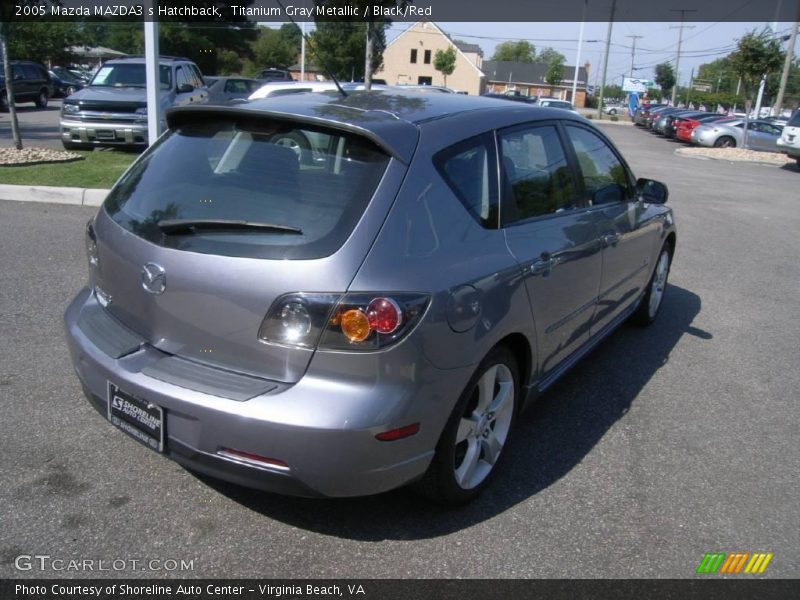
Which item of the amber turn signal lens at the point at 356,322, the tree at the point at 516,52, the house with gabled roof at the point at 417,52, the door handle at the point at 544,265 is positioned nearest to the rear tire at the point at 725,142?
the door handle at the point at 544,265

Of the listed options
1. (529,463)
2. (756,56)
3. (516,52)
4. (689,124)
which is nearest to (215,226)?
(529,463)

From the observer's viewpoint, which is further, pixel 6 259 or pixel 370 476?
pixel 6 259

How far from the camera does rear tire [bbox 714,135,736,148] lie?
1097 inches

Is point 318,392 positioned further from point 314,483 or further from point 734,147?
point 734,147

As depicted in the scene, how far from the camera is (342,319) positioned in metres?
2.43

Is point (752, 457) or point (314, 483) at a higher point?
point (314, 483)

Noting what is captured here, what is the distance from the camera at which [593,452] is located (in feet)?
12.0

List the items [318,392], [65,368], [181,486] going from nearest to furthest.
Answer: [318,392] → [181,486] → [65,368]

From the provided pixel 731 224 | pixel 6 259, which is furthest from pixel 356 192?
pixel 731 224

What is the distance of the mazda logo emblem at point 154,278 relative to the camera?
2688 millimetres

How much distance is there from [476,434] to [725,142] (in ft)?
94.3

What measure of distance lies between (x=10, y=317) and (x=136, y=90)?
1018 cm

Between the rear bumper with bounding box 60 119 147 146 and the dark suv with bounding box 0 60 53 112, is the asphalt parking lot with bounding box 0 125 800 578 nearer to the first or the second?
the rear bumper with bounding box 60 119 147 146
